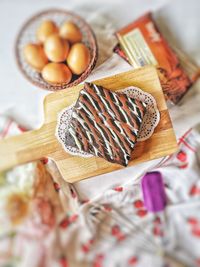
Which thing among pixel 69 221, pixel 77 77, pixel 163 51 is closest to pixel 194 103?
pixel 163 51

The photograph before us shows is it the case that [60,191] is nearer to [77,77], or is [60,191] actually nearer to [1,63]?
[77,77]

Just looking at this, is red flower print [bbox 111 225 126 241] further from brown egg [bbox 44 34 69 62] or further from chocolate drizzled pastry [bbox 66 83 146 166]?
brown egg [bbox 44 34 69 62]

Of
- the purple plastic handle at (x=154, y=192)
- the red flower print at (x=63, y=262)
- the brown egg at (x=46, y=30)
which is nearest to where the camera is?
the red flower print at (x=63, y=262)

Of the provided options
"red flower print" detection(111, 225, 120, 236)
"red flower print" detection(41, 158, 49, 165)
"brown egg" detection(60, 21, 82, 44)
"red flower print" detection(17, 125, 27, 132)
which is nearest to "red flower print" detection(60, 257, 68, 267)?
"red flower print" detection(111, 225, 120, 236)

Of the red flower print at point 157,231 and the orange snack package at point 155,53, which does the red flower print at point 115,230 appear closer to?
the red flower print at point 157,231

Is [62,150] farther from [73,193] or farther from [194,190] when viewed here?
[194,190]

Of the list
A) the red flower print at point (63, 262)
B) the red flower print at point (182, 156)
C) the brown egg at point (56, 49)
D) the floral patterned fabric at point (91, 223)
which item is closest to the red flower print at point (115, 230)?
the floral patterned fabric at point (91, 223)
